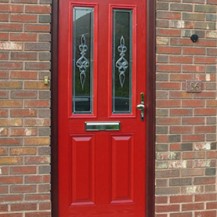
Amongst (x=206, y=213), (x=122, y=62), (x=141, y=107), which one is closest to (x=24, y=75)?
(x=122, y=62)

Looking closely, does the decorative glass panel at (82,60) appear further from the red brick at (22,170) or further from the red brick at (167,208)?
the red brick at (167,208)

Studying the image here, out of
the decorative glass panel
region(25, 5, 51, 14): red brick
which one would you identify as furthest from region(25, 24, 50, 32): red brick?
the decorative glass panel

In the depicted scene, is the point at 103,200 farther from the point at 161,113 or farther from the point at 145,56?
the point at 145,56

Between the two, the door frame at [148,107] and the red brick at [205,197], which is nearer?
the door frame at [148,107]

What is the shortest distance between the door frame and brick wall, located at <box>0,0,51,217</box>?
0.33ft

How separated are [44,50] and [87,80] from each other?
1.73 feet

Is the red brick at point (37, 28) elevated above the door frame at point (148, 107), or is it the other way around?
the red brick at point (37, 28)

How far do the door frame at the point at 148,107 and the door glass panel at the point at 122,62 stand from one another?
19 cm

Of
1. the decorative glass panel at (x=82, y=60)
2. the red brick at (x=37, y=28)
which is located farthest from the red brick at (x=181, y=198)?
the red brick at (x=37, y=28)

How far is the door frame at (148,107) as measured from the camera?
3979 millimetres

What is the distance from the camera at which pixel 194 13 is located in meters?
4.17

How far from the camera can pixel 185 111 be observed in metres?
4.16

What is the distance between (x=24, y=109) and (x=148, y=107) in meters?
1.25

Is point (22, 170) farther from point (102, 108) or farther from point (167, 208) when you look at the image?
point (167, 208)
